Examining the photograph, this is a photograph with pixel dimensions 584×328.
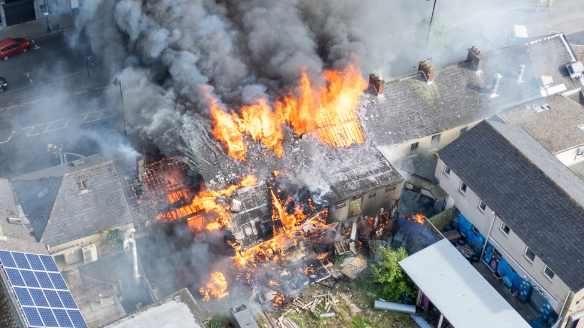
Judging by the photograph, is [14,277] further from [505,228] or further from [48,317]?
[505,228]

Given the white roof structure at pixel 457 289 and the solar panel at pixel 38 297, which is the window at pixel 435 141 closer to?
the white roof structure at pixel 457 289

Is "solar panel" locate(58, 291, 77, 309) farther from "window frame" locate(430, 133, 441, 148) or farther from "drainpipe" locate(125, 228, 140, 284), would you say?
"window frame" locate(430, 133, 441, 148)

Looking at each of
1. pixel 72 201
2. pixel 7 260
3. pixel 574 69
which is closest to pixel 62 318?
pixel 7 260

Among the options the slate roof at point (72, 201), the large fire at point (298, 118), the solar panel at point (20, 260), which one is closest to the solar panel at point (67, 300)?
the solar panel at point (20, 260)

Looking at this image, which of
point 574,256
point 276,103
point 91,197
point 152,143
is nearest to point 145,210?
point 91,197

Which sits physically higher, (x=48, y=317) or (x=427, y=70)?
(x=427, y=70)

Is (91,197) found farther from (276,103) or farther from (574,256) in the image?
(574,256)

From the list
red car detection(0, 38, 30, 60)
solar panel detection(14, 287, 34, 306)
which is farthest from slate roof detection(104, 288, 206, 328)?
red car detection(0, 38, 30, 60)
